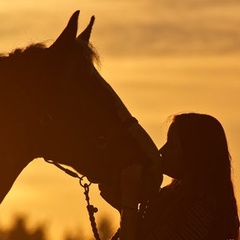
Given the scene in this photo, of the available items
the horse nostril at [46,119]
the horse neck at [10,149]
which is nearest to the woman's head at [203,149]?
the horse nostril at [46,119]

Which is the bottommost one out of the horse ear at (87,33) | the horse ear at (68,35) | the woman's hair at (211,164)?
the woman's hair at (211,164)

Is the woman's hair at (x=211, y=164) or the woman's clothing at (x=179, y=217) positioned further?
the woman's hair at (x=211, y=164)

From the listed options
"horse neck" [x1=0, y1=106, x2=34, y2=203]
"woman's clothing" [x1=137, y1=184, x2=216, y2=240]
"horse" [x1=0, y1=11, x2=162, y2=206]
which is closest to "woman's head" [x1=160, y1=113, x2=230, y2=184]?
"woman's clothing" [x1=137, y1=184, x2=216, y2=240]

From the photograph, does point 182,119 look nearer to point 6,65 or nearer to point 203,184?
point 203,184

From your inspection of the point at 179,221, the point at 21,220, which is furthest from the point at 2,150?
the point at 21,220

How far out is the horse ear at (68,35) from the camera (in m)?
11.6

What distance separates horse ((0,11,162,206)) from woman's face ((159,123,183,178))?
2.23ft

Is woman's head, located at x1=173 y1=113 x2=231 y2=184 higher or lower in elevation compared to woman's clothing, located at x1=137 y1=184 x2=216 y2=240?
higher

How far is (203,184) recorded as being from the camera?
1358 centimetres

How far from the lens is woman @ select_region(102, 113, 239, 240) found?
43.6ft

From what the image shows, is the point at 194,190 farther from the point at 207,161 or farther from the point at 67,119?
the point at 67,119

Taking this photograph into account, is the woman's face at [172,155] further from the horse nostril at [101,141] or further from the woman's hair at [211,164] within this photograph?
the horse nostril at [101,141]

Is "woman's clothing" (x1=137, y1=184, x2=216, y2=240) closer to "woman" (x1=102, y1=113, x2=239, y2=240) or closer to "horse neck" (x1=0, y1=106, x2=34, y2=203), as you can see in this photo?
"woman" (x1=102, y1=113, x2=239, y2=240)

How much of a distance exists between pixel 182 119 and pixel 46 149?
2011mm
